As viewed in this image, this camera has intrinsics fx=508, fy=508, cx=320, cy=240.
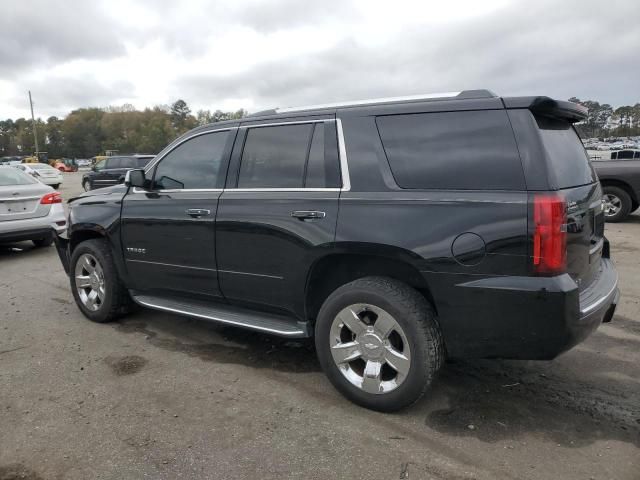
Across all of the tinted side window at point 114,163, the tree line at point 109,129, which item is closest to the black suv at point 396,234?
the tinted side window at point 114,163

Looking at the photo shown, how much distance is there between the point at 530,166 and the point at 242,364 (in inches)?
97.3

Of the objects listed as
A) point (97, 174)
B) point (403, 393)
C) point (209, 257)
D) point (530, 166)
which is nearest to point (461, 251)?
point (530, 166)

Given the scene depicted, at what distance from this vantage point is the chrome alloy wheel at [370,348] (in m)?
3.00

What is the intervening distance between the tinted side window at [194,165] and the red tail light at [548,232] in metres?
2.29

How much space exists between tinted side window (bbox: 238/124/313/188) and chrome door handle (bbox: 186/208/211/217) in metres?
0.33

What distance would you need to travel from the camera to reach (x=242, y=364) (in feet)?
12.7

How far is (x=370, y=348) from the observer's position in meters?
3.08

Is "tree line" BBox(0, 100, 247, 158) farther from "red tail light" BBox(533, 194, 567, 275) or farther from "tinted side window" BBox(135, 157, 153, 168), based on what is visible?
"red tail light" BBox(533, 194, 567, 275)

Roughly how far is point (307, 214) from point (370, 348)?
928 mm

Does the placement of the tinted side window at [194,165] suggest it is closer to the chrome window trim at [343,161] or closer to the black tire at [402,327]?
the chrome window trim at [343,161]

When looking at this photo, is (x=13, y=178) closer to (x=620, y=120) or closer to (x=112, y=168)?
(x=112, y=168)

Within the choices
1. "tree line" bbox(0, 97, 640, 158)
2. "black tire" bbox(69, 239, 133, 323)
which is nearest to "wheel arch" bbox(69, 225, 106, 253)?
"black tire" bbox(69, 239, 133, 323)

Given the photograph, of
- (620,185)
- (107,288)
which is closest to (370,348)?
(107,288)

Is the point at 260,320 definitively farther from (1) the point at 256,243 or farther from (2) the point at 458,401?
(2) the point at 458,401
